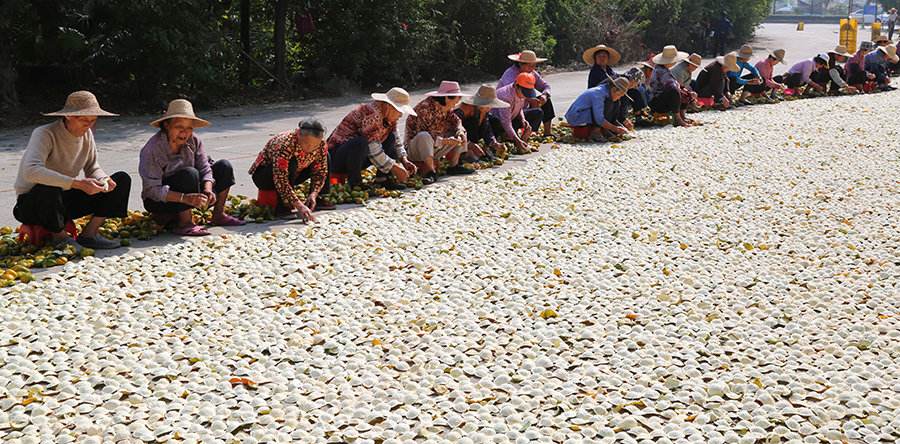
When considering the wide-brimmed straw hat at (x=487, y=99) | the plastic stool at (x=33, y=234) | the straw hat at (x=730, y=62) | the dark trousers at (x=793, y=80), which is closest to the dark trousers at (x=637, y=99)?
the straw hat at (x=730, y=62)

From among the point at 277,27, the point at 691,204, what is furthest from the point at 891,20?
the point at 691,204

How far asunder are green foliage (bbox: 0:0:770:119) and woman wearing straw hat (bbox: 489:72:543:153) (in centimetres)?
589

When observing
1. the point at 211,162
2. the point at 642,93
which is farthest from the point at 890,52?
the point at 211,162

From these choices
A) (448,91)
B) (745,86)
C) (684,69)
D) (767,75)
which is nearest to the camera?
(448,91)

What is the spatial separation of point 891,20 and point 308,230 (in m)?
41.2

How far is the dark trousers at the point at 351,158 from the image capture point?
7.78 m

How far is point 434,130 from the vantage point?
28.8ft

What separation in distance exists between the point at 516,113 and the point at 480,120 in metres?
0.98

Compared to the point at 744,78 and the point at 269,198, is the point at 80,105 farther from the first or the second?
the point at 744,78

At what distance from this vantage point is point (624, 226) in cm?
723

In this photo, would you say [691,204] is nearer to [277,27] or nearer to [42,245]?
[42,245]

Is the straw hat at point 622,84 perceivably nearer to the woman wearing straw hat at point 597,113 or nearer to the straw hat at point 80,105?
the woman wearing straw hat at point 597,113

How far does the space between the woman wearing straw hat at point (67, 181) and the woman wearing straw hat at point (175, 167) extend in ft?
0.69

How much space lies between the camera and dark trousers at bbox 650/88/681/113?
1262 cm
